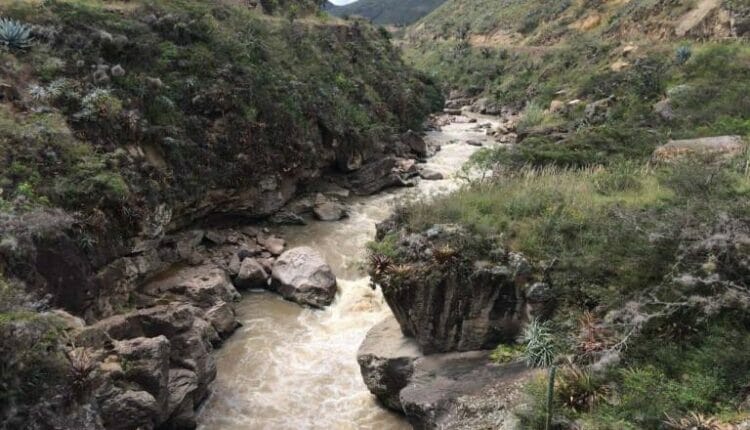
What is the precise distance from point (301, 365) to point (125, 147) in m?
9.01

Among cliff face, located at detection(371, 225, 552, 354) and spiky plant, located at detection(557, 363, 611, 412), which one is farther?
cliff face, located at detection(371, 225, 552, 354)

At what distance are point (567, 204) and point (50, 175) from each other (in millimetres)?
12804

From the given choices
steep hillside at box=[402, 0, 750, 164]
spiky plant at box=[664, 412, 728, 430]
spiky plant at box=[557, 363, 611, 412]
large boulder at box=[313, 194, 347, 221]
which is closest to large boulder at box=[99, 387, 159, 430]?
spiky plant at box=[557, 363, 611, 412]

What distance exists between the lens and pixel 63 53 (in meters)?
16.9

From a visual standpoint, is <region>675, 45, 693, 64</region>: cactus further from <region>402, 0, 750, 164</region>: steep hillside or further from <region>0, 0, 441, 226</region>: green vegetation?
<region>0, 0, 441, 226</region>: green vegetation

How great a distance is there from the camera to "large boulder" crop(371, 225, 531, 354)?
10.2m

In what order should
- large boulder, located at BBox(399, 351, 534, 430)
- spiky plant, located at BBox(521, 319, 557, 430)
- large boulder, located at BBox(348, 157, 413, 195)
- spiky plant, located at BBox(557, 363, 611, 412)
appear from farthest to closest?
large boulder, located at BBox(348, 157, 413, 195) < spiky plant, located at BBox(521, 319, 557, 430) < large boulder, located at BBox(399, 351, 534, 430) < spiky plant, located at BBox(557, 363, 611, 412)

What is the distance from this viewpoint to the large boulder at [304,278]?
15.6 m

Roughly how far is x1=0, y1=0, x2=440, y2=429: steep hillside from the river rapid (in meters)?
0.96

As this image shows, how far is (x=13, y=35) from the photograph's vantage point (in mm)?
15836

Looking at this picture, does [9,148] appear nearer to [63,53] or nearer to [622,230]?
[63,53]

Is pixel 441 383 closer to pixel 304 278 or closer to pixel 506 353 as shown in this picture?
pixel 506 353

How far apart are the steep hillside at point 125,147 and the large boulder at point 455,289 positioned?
4.92 meters

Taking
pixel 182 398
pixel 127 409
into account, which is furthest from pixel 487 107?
pixel 127 409
